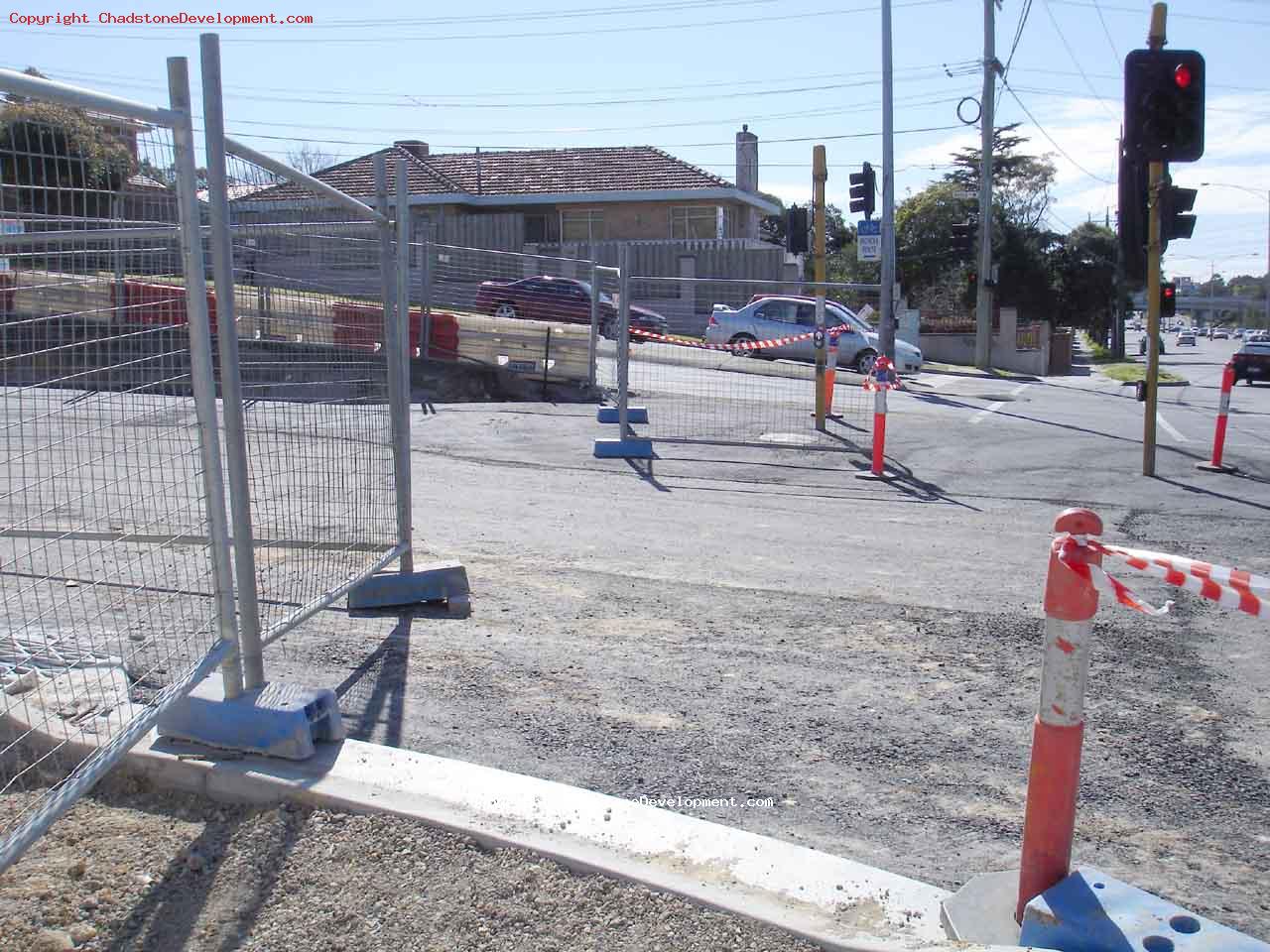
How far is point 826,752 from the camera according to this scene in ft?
14.7

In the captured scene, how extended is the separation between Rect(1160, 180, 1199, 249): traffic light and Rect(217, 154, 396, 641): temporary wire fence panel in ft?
27.7

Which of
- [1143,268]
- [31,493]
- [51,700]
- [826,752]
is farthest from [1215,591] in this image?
[1143,268]

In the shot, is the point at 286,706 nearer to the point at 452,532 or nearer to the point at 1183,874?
the point at 1183,874

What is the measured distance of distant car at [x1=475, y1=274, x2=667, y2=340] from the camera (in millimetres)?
18016

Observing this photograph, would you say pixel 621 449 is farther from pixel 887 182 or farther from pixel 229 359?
pixel 887 182

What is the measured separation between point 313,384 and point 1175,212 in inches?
358

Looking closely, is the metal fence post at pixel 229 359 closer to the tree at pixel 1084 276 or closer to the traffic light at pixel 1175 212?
the traffic light at pixel 1175 212

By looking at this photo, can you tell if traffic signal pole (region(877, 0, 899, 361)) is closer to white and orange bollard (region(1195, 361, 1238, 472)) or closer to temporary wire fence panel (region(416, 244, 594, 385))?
temporary wire fence panel (region(416, 244, 594, 385))

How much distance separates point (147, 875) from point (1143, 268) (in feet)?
35.3

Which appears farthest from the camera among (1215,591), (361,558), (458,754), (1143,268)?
(1143,268)

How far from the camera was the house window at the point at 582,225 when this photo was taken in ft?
151

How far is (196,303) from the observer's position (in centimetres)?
382

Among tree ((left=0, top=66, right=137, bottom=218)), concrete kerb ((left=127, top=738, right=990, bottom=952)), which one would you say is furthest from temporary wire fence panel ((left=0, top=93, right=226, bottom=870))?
concrete kerb ((left=127, top=738, right=990, bottom=952))

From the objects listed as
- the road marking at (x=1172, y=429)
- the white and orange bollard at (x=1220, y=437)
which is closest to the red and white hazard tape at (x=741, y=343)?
the white and orange bollard at (x=1220, y=437)
